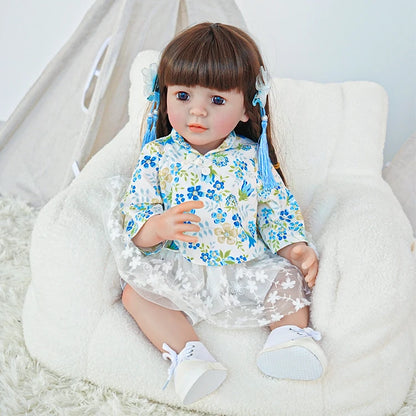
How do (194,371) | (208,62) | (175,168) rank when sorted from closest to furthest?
(194,371), (208,62), (175,168)

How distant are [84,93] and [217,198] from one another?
77 centimetres

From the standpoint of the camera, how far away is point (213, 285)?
1222 millimetres

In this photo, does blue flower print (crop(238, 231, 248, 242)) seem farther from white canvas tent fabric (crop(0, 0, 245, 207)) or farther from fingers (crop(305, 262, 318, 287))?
white canvas tent fabric (crop(0, 0, 245, 207))

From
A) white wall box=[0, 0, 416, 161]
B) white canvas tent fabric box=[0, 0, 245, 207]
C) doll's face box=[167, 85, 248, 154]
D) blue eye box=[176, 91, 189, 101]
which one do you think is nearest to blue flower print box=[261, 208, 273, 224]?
doll's face box=[167, 85, 248, 154]

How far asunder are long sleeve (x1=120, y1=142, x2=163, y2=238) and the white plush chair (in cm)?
7

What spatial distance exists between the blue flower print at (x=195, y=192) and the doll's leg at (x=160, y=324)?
0.75ft

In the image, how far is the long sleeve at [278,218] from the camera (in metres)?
1.28

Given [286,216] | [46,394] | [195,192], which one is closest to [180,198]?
[195,192]

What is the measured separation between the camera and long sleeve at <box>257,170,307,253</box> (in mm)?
1280

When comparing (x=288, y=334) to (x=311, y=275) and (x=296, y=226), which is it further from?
(x=296, y=226)

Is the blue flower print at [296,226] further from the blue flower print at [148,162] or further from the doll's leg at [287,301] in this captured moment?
the blue flower print at [148,162]

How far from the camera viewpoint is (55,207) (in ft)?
4.18

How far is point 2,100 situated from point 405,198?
173 cm

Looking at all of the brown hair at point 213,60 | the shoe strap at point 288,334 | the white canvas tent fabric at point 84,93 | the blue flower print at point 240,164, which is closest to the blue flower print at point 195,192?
the blue flower print at point 240,164
